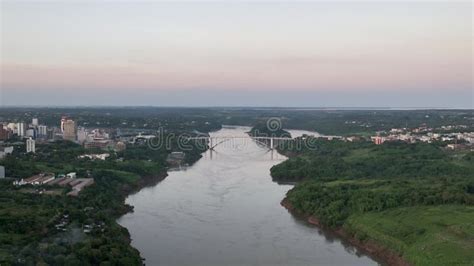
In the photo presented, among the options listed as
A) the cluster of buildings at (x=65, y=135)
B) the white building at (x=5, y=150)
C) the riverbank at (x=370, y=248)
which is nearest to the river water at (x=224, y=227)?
the riverbank at (x=370, y=248)

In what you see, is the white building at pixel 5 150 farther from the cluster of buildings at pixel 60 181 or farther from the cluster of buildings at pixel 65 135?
the cluster of buildings at pixel 60 181

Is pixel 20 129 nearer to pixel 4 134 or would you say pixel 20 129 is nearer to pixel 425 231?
pixel 4 134

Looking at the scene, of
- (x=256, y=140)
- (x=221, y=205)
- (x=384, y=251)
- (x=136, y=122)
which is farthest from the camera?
(x=136, y=122)

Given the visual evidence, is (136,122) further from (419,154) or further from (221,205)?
(221,205)

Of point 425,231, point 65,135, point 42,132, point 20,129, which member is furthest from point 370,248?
point 20,129

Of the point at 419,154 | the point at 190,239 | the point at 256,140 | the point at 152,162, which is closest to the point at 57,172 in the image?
the point at 152,162

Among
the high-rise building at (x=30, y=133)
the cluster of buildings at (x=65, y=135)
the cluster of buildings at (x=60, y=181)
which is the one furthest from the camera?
the high-rise building at (x=30, y=133)

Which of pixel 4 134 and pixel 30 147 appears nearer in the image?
pixel 30 147
